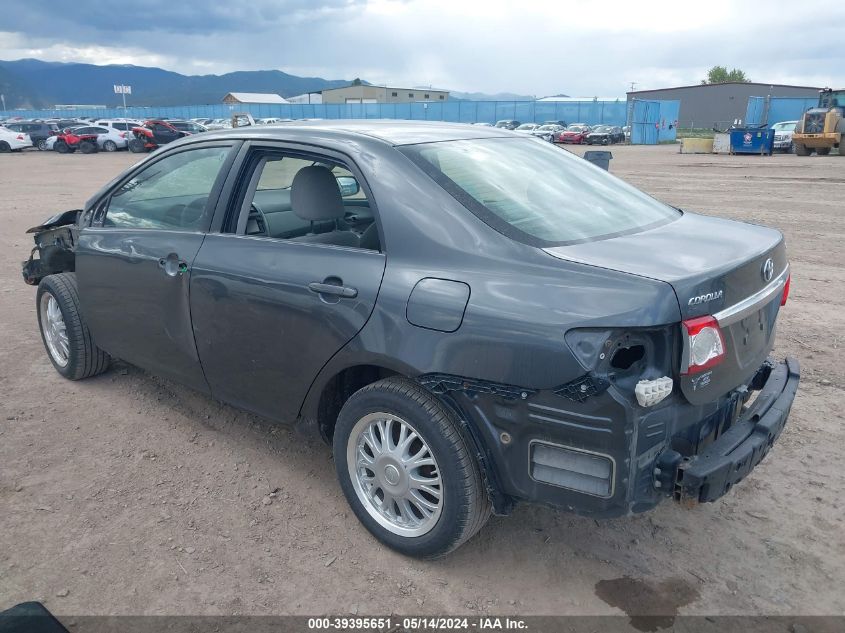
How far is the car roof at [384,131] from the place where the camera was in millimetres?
3111

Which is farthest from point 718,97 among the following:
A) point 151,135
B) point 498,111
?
point 151,135

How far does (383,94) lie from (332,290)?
9839cm

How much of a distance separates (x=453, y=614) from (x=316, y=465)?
4.34 ft

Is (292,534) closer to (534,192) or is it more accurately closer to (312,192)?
(312,192)

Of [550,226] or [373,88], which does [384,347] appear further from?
[373,88]

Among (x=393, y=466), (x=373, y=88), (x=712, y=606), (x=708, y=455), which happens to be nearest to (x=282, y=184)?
(x=393, y=466)

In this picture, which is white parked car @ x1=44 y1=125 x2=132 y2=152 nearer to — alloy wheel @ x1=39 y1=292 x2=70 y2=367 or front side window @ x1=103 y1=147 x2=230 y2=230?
alloy wheel @ x1=39 y1=292 x2=70 y2=367

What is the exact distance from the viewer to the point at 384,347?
264 cm

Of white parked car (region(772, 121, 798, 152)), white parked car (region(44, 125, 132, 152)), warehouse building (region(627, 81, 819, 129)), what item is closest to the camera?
white parked car (region(772, 121, 798, 152))

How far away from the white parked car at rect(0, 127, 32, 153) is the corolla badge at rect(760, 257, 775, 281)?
4290 cm

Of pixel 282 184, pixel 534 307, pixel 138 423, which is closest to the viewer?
pixel 534 307

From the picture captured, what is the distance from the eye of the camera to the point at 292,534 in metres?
3.05

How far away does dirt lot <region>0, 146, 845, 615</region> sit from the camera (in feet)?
8.68

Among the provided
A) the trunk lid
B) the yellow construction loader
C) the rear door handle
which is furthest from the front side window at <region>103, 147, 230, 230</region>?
the yellow construction loader
